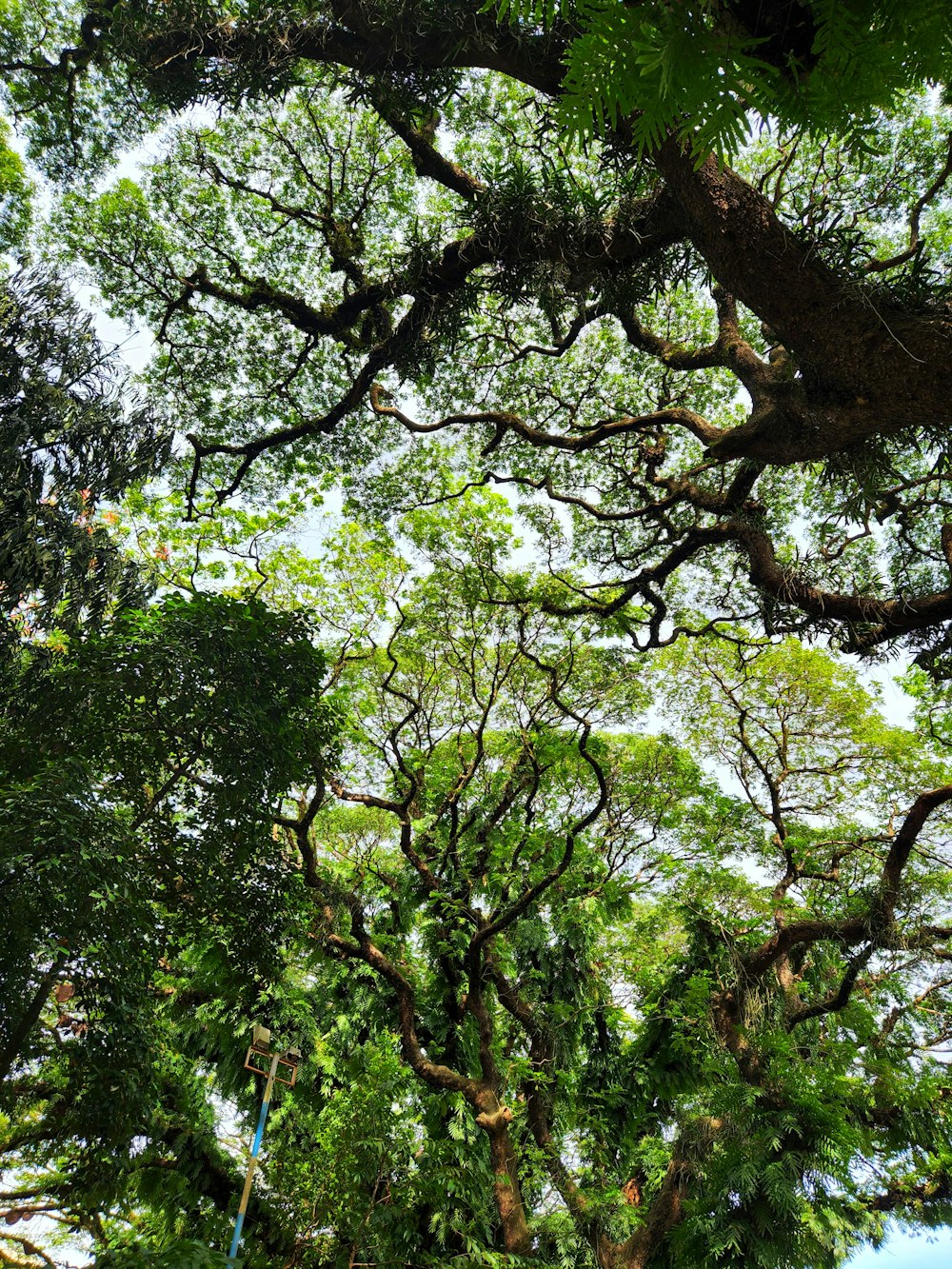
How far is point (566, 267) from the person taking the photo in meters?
3.86

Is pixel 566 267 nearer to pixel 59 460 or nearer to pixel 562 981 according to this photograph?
pixel 59 460

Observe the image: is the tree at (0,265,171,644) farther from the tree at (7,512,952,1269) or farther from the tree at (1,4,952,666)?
the tree at (7,512,952,1269)

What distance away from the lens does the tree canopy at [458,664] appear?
3928 mm

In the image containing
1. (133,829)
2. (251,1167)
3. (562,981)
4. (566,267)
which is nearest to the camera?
(566,267)

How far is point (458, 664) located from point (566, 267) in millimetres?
5752

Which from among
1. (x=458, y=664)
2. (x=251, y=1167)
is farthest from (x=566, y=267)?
(x=251, y=1167)

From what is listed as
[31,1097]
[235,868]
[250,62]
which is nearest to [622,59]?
[250,62]

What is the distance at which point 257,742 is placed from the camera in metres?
5.23

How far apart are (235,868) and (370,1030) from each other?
4397 mm

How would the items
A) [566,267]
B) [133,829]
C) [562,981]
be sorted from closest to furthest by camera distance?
[566,267] < [133,829] < [562,981]

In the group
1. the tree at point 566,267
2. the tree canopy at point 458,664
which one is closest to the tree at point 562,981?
the tree canopy at point 458,664

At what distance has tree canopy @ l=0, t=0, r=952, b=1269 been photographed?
3.93 m

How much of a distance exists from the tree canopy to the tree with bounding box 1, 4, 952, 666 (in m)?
0.04

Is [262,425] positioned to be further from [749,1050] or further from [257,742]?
[749,1050]
